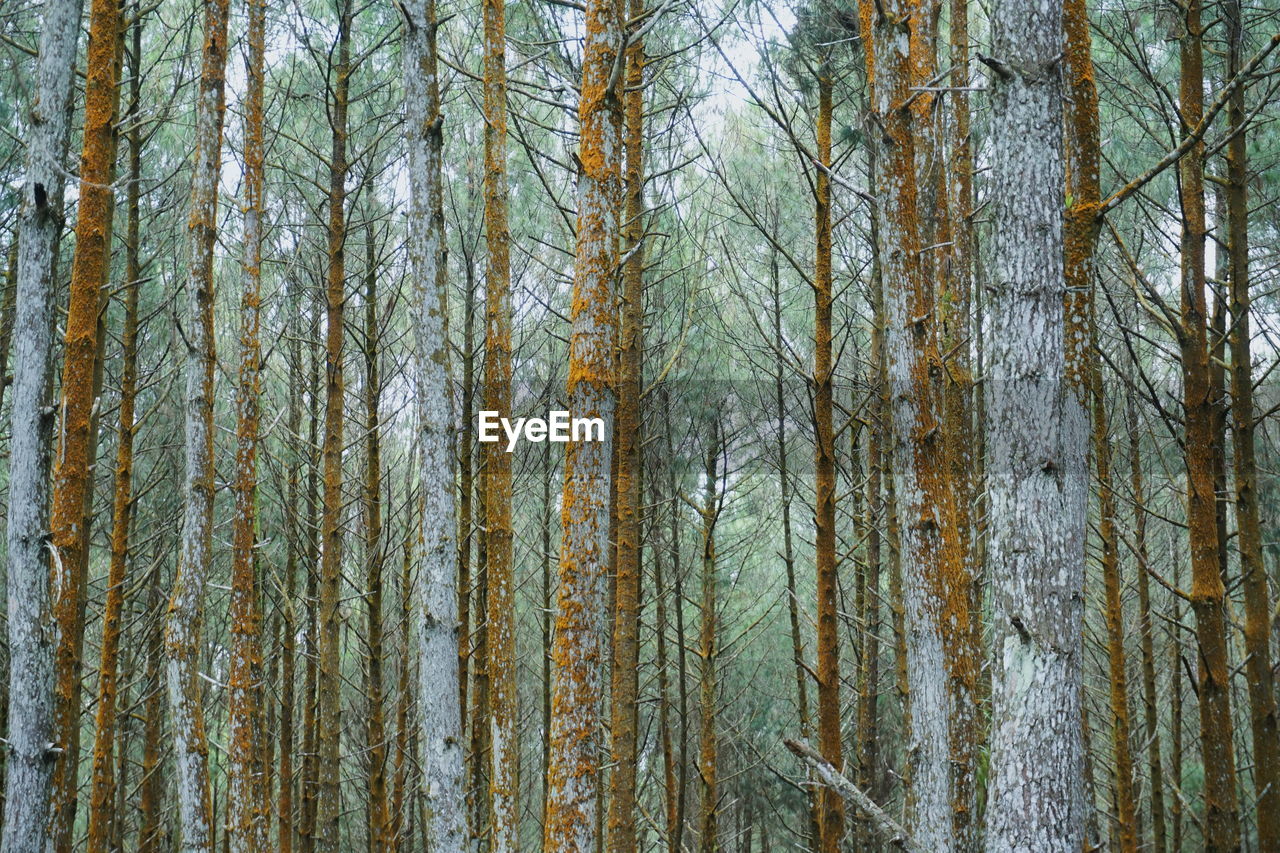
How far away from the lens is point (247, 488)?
16.2ft

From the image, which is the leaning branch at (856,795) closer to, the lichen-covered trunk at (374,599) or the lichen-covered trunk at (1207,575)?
the lichen-covered trunk at (1207,575)

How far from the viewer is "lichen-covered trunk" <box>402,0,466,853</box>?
3.93 metres

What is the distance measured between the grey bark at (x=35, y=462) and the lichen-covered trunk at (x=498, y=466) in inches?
73.9

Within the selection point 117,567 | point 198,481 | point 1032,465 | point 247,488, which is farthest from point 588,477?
point 117,567

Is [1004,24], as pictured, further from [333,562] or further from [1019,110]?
[333,562]

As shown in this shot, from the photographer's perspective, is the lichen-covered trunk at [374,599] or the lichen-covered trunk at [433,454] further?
the lichen-covered trunk at [374,599]

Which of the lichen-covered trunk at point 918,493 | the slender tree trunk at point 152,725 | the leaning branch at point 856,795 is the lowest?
the slender tree trunk at point 152,725

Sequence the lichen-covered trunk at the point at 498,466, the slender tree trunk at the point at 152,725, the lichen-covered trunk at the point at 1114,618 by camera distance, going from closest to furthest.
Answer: the lichen-covered trunk at the point at 498,466 → the lichen-covered trunk at the point at 1114,618 → the slender tree trunk at the point at 152,725

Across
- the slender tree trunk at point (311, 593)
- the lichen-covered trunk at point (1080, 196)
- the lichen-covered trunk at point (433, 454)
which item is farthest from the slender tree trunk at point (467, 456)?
the lichen-covered trunk at point (1080, 196)

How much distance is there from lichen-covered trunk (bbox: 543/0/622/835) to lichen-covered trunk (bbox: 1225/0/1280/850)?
305cm

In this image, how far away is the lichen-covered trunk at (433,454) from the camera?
3.93 meters

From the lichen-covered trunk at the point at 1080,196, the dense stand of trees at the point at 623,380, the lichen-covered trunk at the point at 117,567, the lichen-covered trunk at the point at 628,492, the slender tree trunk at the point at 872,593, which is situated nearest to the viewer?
the dense stand of trees at the point at 623,380

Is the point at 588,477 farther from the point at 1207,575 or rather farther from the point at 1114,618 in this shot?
the point at 1114,618

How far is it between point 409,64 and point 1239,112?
405 cm
